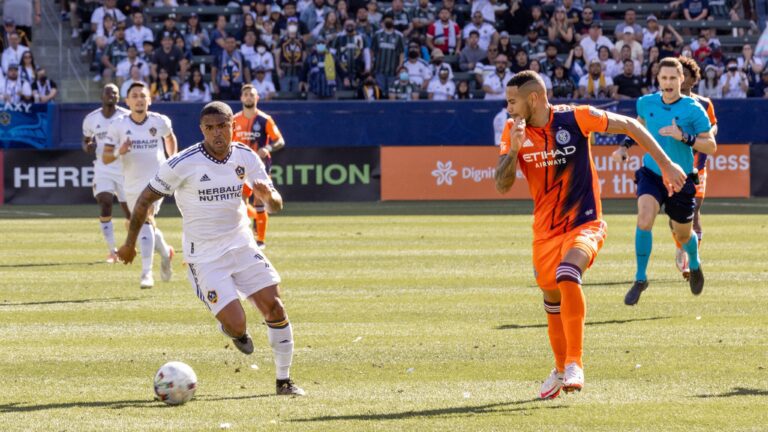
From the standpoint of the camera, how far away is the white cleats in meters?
A: 9.00

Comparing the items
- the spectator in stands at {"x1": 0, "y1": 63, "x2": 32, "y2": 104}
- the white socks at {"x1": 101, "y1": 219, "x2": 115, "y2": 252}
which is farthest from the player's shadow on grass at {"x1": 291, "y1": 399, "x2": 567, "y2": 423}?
the spectator in stands at {"x1": 0, "y1": 63, "x2": 32, "y2": 104}

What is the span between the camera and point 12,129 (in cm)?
3123

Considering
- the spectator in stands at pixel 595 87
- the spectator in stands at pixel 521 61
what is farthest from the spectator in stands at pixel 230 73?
the spectator in stands at pixel 595 87

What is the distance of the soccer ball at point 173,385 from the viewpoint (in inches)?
350

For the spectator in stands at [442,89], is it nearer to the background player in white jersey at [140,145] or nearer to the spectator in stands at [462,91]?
the spectator in stands at [462,91]

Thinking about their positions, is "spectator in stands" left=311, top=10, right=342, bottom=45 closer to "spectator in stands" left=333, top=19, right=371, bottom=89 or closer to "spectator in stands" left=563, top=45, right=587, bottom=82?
Answer: "spectator in stands" left=333, top=19, right=371, bottom=89

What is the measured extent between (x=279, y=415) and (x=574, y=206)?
8.24 feet

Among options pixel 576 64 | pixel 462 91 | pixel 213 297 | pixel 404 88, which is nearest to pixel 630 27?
pixel 576 64

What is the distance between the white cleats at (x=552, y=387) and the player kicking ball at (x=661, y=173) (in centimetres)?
477

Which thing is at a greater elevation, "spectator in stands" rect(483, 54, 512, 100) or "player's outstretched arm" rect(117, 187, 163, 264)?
"player's outstretched arm" rect(117, 187, 163, 264)

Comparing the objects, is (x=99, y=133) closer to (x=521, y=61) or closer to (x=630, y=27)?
(x=521, y=61)

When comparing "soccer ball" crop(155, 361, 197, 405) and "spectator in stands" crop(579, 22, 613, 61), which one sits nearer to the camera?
"soccer ball" crop(155, 361, 197, 405)

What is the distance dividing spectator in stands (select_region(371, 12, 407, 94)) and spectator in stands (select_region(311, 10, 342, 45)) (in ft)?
3.54

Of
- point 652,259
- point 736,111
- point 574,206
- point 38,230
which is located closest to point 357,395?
point 574,206
